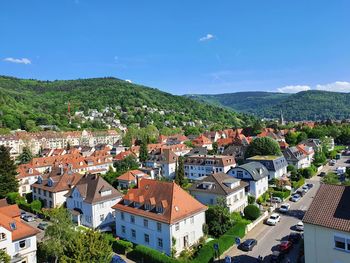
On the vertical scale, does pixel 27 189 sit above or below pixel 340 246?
below

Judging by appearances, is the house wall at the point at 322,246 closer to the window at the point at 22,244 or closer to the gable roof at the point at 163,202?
the gable roof at the point at 163,202

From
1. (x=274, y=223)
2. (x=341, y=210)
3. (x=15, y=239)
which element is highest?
(x=341, y=210)

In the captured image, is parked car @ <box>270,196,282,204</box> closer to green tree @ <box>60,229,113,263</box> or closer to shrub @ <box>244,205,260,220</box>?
shrub @ <box>244,205,260,220</box>

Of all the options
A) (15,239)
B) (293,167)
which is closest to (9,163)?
(15,239)

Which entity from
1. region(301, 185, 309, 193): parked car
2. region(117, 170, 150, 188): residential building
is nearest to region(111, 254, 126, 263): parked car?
region(117, 170, 150, 188): residential building

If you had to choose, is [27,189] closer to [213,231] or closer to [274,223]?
[213,231]

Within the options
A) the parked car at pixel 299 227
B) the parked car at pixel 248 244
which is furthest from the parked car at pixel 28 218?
the parked car at pixel 299 227

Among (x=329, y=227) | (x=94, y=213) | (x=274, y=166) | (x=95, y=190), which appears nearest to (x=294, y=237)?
(x=329, y=227)

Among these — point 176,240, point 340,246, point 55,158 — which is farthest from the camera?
point 55,158
